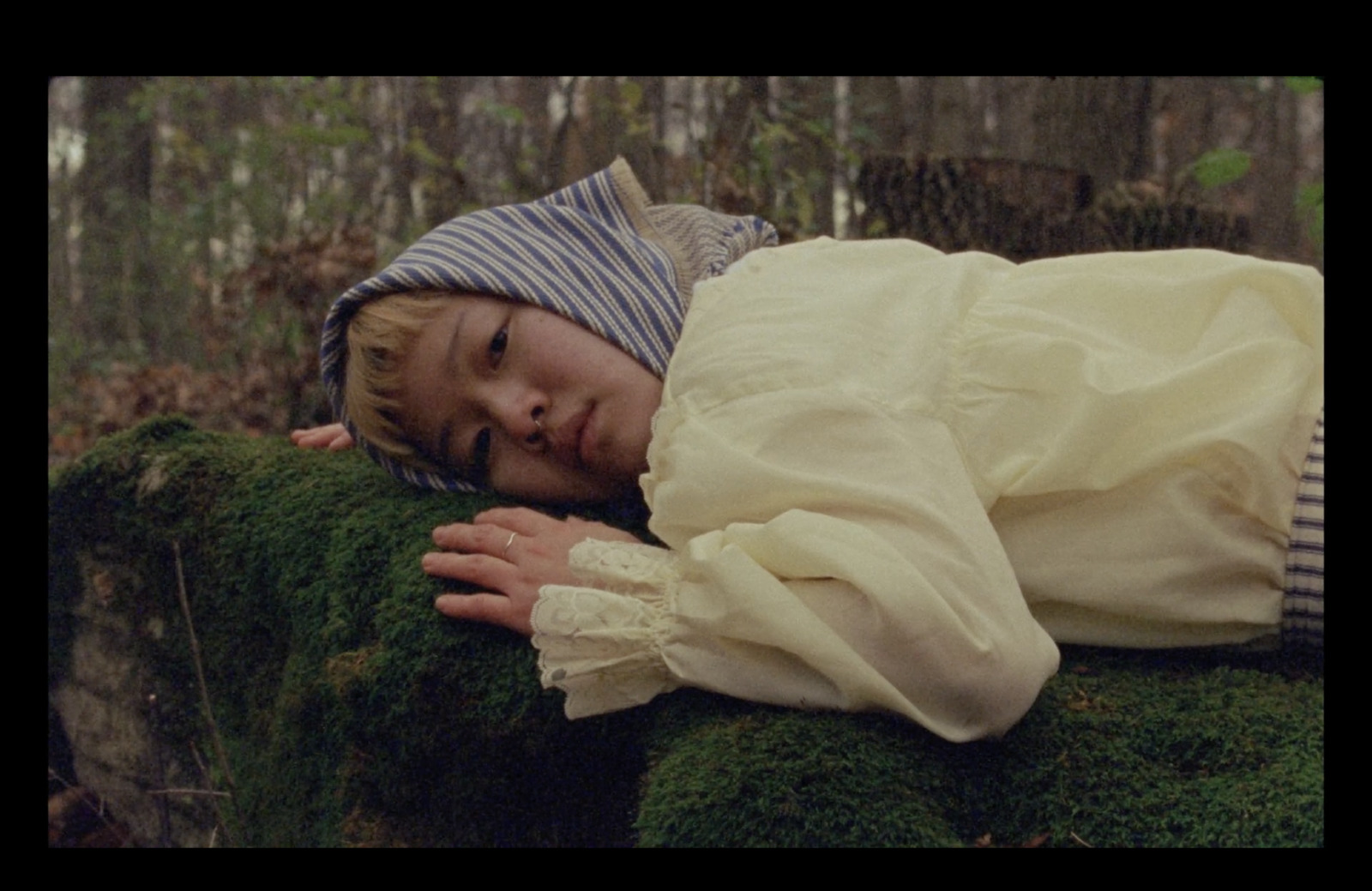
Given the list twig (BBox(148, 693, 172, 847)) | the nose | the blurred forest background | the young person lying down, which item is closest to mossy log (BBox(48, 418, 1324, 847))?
twig (BBox(148, 693, 172, 847))

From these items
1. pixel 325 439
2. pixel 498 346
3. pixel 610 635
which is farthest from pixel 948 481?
pixel 325 439

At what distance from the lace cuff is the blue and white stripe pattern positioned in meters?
1.17

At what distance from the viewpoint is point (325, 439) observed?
10.9 ft

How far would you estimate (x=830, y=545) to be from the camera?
5.69ft

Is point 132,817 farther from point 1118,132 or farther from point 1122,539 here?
point 1118,132

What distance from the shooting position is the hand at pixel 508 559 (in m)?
2.14

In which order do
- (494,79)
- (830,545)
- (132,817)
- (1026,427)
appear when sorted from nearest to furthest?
(830,545) < (1026,427) < (132,817) < (494,79)

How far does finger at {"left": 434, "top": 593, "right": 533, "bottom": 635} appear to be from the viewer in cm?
214

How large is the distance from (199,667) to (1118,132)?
5256 millimetres

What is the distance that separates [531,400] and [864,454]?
2.86 feet

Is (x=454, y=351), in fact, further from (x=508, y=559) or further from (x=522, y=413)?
(x=508, y=559)

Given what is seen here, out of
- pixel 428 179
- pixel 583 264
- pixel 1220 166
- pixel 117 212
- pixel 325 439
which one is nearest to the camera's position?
pixel 583 264

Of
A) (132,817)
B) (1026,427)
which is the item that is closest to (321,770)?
(132,817)

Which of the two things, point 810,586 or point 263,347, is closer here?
point 810,586
